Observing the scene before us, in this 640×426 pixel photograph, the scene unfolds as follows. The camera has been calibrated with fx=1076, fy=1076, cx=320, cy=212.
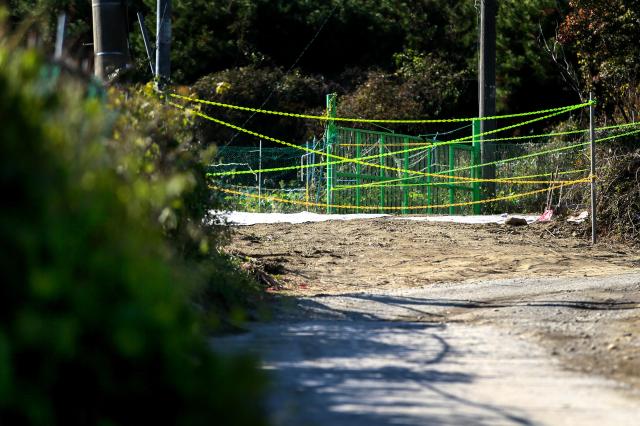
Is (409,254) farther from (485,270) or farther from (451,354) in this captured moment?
(451,354)

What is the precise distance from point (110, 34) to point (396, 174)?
44.5 ft

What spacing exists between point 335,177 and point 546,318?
13881 millimetres

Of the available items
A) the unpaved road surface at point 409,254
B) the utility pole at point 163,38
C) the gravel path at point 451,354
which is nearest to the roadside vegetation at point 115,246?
the gravel path at point 451,354

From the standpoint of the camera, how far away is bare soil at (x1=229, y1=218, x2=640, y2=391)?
25.6 feet

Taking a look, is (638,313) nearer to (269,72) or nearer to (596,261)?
(596,261)

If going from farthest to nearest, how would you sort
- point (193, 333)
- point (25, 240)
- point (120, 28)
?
point (120, 28) → point (193, 333) → point (25, 240)

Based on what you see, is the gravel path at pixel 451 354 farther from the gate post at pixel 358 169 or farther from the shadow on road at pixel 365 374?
the gate post at pixel 358 169

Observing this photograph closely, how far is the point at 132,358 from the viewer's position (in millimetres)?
2684

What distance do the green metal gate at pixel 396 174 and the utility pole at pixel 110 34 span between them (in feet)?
37.6

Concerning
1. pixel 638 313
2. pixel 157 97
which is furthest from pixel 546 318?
pixel 157 97

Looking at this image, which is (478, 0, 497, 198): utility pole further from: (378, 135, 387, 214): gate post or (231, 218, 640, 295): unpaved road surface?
(231, 218, 640, 295): unpaved road surface

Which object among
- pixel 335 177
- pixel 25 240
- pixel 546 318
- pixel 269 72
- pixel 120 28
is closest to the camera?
pixel 25 240

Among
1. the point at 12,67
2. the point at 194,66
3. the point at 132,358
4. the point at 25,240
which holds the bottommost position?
the point at 132,358

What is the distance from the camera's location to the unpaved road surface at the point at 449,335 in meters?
5.29
